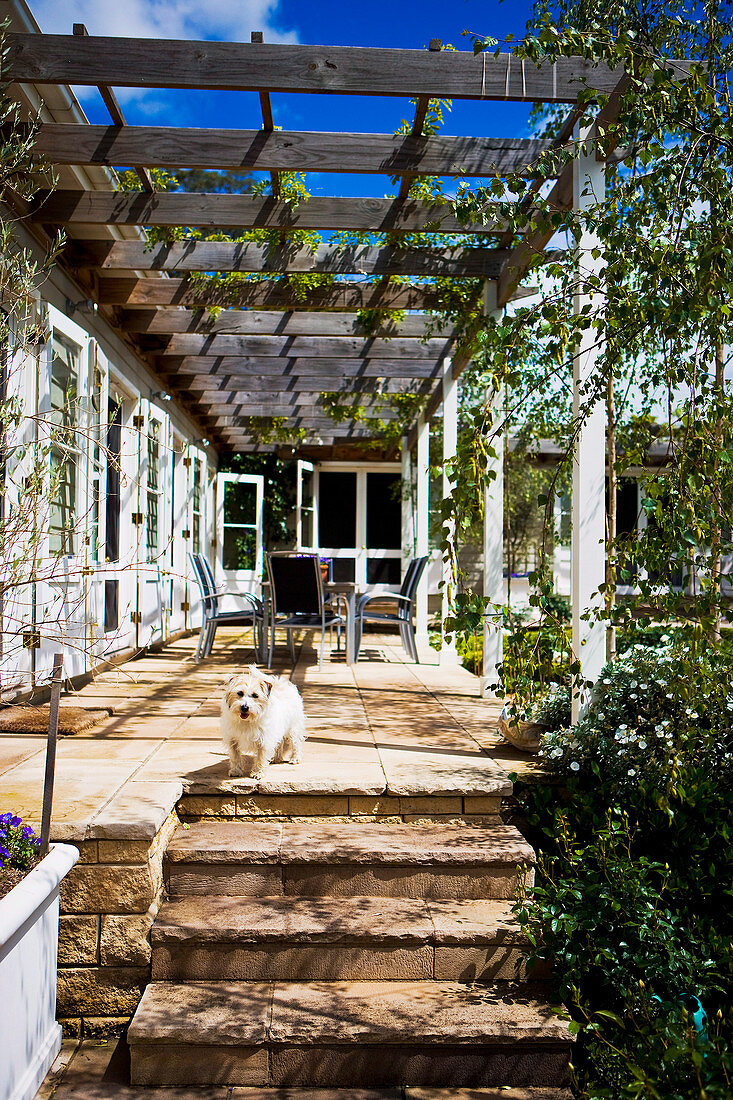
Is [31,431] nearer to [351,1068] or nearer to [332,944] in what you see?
[332,944]

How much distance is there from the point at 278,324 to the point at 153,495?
2605 mm

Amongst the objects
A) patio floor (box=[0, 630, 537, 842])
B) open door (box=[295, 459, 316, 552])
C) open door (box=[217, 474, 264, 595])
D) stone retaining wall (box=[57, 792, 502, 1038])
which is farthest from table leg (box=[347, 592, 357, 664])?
open door (box=[295, 459, 316, 552])

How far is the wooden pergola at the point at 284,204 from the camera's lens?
3.61m

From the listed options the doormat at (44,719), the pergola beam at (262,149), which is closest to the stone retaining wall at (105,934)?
the doormat at (44,719)

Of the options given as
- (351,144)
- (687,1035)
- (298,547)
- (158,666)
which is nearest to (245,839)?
(687,1035)

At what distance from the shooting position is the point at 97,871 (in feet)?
8.61

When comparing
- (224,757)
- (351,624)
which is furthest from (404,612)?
(224,757)

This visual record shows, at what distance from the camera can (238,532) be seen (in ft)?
43.8

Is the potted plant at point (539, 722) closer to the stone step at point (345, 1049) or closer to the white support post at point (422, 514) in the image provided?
the stone step at point (345, 1049)

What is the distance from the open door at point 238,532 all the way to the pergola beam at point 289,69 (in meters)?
9.18

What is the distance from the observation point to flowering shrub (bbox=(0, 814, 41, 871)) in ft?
8.28

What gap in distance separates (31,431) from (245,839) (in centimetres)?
274

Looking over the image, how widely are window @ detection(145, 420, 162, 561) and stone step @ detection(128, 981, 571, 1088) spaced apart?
19.7 feet

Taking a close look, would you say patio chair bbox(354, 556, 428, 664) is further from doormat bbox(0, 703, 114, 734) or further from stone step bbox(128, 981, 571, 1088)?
stone step bbox(128, 981, 571, 1088)
